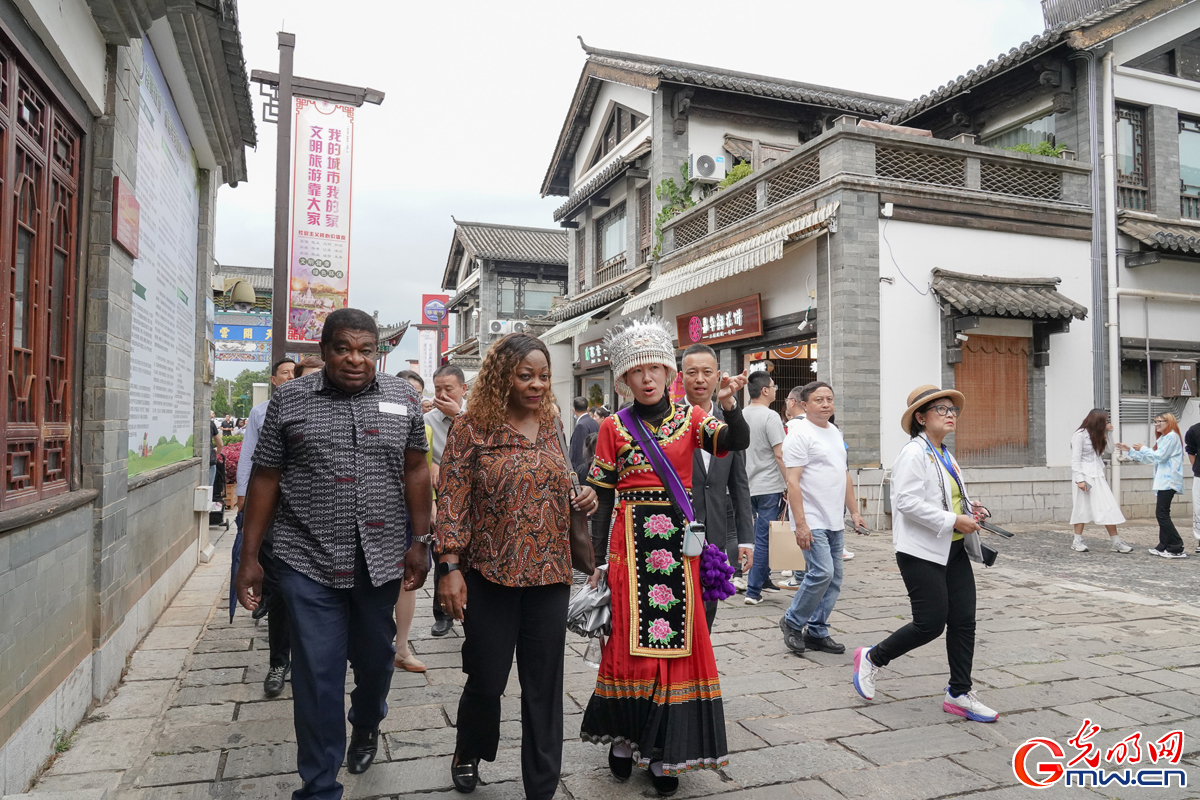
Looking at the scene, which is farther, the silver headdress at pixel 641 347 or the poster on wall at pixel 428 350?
the poster on wall at pixel 428 350

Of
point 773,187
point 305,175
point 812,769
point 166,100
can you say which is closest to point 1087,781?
point 812,769

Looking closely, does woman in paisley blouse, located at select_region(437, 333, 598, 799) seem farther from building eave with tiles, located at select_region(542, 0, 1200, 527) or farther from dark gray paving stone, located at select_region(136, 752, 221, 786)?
building eave with tiles, located at select_region(542, 0, 1200, 527)

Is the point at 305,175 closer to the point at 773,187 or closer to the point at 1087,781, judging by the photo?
the point at 773,187

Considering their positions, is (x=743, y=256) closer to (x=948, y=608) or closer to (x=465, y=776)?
(x=948, y=608)

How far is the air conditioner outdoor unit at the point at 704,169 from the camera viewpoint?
1623cm

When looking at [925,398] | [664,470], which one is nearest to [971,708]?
[925,398]

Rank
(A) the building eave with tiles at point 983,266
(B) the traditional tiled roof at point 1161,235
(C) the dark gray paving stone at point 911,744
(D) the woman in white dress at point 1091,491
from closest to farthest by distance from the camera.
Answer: (C) the dark gray paving stone at point 911,744 < (D) the woman in white dress at point 1091,491 < (A) the building eave with tiles at point 983,266 < (B) the traditional tiled roof at point 1161,235

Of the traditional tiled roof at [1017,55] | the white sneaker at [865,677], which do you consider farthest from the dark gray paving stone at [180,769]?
the traditional tiled roof at [1017,55]

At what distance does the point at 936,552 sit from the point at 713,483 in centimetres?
119

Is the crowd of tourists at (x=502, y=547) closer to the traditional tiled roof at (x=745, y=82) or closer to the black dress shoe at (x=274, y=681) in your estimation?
the black dress shoe at (x=274, y=681)

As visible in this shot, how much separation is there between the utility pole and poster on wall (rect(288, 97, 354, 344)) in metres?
0.07

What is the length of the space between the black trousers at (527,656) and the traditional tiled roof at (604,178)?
15.2m

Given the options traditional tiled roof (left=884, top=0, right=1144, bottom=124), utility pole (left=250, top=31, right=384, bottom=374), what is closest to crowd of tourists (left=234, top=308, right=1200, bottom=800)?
utility pole (left=250, top=31, right=384, bottom=374)

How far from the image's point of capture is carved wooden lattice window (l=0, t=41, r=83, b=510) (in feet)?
11.0
